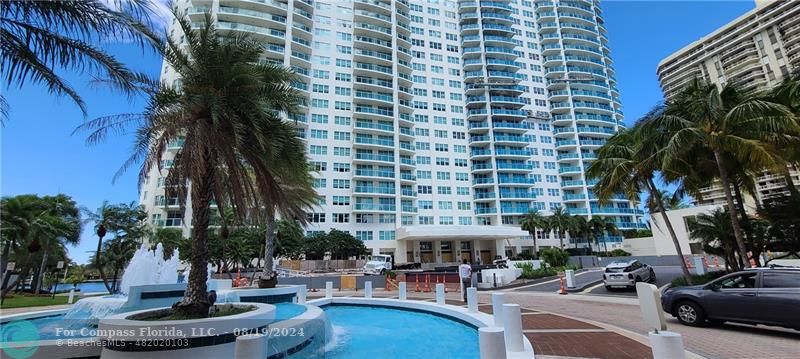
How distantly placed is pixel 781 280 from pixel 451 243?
5225 cm

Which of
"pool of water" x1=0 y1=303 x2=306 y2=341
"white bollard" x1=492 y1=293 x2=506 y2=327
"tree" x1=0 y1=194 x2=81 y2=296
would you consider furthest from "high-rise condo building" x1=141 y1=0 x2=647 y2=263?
"white bollard" x1=492 y1=293 x2=506 y2=327

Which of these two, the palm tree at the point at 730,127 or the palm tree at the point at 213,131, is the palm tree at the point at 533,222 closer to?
the palm tree at the point at 730,127

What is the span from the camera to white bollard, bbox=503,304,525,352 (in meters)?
6.59

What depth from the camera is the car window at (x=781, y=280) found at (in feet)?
26.5

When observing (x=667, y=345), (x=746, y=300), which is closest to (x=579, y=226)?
(x=746, y=300)

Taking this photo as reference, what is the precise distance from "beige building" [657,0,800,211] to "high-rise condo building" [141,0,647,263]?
20.8 m

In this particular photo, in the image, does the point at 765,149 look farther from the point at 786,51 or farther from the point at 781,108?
the point at 786,51

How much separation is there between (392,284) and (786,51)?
90.7m

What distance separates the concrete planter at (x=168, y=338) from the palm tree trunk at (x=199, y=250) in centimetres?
155

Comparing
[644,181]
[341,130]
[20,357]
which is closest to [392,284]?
[644,181]

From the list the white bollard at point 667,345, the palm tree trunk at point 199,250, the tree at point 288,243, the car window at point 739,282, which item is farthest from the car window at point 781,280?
the tree at point 288,243

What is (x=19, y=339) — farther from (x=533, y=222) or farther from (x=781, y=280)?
(x=533, y=222)

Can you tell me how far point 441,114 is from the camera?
66.1 meters

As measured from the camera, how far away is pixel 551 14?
79188 millimetres
